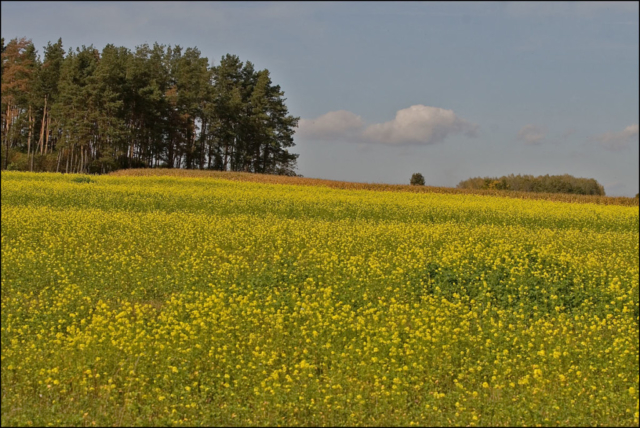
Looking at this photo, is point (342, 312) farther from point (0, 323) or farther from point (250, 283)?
point (0, 323)

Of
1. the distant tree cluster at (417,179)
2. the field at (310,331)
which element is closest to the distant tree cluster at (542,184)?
the distant tree cluster at (417,179)

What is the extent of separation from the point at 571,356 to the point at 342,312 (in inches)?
127

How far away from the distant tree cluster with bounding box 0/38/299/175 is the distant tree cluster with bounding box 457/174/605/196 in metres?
23.4

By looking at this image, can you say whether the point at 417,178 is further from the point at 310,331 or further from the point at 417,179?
the point at 310,331

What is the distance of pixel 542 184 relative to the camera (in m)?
46.7

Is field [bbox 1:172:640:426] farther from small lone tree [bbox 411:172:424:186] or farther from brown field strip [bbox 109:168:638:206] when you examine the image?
small lone tree [bbox 411:172:424:186]

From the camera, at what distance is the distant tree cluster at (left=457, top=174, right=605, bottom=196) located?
149 ft

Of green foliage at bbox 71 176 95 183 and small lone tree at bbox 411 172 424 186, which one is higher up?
small lone tree at bbox 411 172 424 186

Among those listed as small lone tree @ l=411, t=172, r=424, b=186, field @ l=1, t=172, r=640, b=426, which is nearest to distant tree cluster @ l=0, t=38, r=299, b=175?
small lone tree @ l=411, t=172, r=424, b=186

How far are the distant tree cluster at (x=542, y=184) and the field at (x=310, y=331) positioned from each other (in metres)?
33.2

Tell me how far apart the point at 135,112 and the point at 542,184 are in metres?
42.4

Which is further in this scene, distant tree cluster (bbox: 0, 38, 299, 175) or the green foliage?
distant tree cluster (bbox: 0, 38, 299, 175)

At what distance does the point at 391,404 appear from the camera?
6.74 m

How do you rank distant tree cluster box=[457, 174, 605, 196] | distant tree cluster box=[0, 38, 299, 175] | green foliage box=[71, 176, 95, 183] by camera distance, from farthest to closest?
distant tree cluster box=[0, 38, 299, 175] < distant tree cluster box=[457, 174, 605, 196] < green foliage box=[71, 176, 95, 183]
